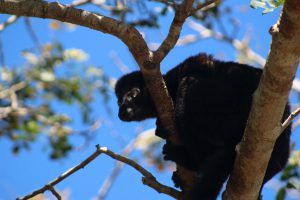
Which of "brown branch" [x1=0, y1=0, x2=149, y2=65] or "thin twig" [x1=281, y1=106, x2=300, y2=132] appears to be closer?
"thin twig" [x1=281, y1=106, x2=300, y2=132]

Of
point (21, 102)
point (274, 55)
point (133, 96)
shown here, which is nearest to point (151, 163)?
point (21, 102)

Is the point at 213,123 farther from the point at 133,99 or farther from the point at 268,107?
the point at 133,99

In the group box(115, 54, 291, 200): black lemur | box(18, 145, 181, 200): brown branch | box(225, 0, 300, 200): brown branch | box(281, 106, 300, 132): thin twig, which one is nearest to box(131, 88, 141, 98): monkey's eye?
box(115, 54, 291, 200): black lemur

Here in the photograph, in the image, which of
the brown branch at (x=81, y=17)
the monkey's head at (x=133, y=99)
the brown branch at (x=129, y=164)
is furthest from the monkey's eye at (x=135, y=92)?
the brown branch at (x=81, y=17)

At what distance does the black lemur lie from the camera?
557cm

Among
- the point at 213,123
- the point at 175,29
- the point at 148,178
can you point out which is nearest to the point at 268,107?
the point at 175,29

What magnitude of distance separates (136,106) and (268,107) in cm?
305

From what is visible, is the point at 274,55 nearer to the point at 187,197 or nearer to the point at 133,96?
the point at 187,197

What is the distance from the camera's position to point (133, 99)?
7352 millimetres

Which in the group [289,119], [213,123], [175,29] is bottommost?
[289,119]

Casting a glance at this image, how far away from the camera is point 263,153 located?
186 inches

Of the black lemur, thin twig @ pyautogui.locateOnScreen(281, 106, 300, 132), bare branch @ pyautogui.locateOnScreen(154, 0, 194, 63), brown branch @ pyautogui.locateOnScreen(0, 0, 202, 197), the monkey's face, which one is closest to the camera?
thin twig @ pyautogui.locateOnScreen(281, 106, 300, 132)

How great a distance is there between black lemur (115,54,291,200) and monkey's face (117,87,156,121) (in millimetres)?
757

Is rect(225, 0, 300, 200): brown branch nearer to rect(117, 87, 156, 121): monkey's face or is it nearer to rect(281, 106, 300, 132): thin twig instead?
rect(281, 106, 300, 132): thin twig
